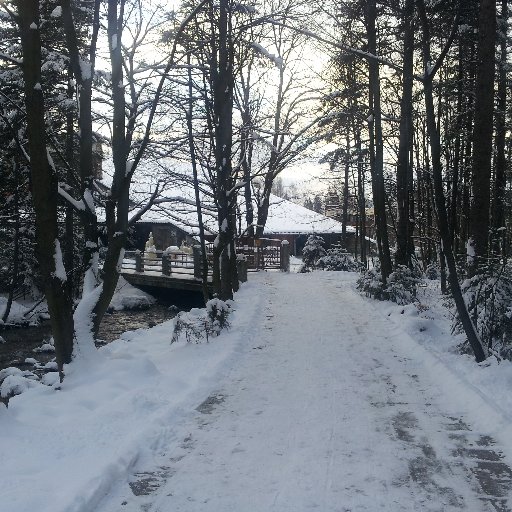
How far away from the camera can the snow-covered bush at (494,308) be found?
733 centimetres

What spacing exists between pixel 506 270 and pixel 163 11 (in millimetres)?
7622

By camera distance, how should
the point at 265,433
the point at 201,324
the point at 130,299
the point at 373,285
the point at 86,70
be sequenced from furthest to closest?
the point at 130,299, the point at 373,285, the point at 201,324, the point at 86,70, the point at 265,433

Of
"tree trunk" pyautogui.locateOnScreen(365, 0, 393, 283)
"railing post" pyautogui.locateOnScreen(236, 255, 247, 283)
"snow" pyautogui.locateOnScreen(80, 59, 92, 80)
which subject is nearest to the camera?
"snow" pyautogui.locateOnScreen(80, 59, 92, 80)

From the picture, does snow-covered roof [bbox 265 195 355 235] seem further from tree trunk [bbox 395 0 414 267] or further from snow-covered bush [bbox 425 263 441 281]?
tree trunk [bbox 395 0 414 267]

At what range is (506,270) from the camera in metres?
7.45

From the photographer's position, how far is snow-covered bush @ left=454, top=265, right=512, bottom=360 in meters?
7.33

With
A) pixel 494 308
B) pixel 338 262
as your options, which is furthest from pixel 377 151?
pixel 338 262

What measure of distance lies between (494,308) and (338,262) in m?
20.4

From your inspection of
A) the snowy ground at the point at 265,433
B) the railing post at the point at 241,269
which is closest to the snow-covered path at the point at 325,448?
the snowy ground at the point at 265,433

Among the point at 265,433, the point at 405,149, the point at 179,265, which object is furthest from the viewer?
the point at 179,265

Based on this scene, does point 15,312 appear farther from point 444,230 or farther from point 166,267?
point 444,230

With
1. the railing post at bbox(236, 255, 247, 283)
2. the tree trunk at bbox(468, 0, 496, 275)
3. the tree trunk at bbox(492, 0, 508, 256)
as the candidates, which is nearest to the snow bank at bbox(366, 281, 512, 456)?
the tree trunk at bbox(468, 0, 496, 275)

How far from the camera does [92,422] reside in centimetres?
531

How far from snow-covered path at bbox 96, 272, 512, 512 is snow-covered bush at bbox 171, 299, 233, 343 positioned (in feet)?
5.27
